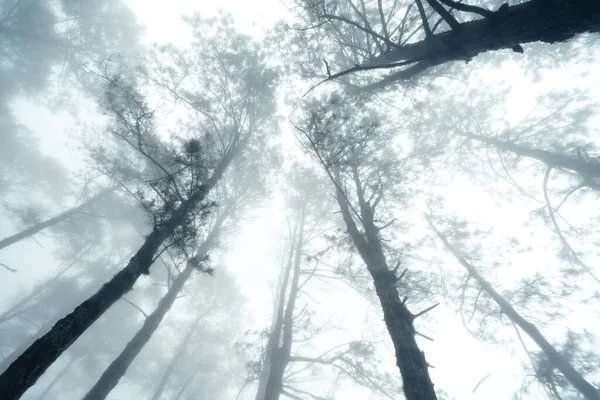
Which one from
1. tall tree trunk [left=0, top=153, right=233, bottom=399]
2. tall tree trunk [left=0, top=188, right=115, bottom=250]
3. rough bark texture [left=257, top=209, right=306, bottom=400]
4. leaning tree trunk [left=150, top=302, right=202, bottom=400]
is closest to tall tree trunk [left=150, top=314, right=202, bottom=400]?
leaning tree trunk [left=150, top=302, right=202, bottom=400]

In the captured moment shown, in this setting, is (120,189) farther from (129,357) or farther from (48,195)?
(129,357)

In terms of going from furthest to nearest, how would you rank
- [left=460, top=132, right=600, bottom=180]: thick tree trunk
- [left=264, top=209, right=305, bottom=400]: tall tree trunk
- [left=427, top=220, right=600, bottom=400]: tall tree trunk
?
[left=460, top=132, right=600, bottom=180]: thick tree trunk, [left=427, top=220, right=600, bottom=400]: tall tree trunk, [left=264, top=209, right=305, bottom=400]: tall tree trunk

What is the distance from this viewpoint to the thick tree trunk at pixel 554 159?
9.59 meters

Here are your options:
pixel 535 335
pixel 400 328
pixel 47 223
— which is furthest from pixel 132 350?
pixel 535 335

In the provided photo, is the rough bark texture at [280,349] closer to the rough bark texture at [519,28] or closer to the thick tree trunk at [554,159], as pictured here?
the rough bark texture at [519,28]

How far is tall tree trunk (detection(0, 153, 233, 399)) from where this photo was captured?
304cm

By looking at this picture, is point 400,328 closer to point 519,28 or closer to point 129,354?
point 519,28

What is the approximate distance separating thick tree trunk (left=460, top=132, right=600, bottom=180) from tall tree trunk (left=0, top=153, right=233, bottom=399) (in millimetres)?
12935

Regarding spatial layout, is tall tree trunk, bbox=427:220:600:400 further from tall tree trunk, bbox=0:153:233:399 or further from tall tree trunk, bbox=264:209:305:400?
tall tree trunk, bbox=0:153:233:399

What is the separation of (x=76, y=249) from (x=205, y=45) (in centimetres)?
2075

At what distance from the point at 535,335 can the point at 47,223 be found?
2150cm

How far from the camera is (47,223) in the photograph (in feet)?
43.9

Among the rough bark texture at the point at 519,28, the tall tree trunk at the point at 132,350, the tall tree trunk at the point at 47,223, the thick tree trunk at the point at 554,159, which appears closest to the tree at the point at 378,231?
the rough bark texture at the point at 519,28

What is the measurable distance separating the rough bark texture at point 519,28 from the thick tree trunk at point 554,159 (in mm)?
11240
